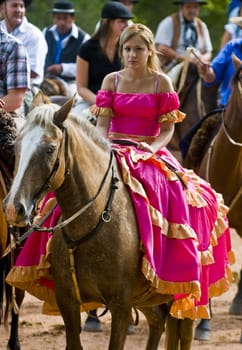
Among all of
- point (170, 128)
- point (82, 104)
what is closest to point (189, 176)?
point (170, 128)

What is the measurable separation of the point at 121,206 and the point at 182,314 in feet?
3.42

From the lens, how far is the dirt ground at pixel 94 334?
908 centimetres

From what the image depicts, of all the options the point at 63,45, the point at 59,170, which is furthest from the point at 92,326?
the point at 63,45

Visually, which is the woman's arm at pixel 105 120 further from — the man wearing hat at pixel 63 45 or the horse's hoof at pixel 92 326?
the man wearing hat at pixel 63 45

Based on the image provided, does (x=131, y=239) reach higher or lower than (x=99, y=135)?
lower

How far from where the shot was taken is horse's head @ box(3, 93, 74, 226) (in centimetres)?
615

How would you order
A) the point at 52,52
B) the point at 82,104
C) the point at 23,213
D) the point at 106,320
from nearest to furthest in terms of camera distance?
the point at 23,213 → the point at 106,320 → the point at 82,104 → the point at 52,52

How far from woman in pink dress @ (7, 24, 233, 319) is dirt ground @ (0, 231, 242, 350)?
4.77ft

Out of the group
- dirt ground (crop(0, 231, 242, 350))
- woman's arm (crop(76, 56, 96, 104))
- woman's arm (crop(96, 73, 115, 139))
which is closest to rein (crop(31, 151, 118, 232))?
woman's arm (crop(96, 73, 115, 139))

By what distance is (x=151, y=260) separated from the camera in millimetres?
6832

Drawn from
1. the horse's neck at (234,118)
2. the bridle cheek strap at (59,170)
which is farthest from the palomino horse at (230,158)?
the bridle cheek strap at (59,170)

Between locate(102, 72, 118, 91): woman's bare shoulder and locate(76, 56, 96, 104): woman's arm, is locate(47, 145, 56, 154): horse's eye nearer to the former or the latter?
locate(102, 72, 118, 91): woman's bare shoulder

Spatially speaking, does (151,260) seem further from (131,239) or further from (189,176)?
(189,176)

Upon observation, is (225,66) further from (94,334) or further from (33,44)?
(94,334)
